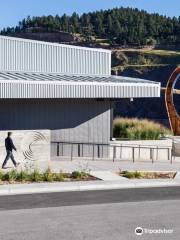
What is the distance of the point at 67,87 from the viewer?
25.3 m

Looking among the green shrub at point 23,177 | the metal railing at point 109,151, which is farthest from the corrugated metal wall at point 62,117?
the green shrub at point 23,177

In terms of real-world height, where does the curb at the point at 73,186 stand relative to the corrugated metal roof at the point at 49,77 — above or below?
below

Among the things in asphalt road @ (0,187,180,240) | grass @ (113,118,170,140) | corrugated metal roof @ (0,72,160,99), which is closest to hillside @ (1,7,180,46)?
grass @ (113,118,170,140)

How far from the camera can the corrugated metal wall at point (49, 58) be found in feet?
89.4

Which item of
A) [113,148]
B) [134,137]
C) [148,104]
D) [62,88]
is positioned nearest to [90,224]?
[62,88]

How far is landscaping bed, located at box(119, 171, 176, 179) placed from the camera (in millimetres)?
20219

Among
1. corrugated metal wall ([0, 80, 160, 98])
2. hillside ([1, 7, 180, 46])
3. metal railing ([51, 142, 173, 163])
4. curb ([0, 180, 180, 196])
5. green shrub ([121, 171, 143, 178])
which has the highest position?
hillside ([1, 7, 180, 46])

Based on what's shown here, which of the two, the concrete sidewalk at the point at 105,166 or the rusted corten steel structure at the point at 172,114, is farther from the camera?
the rusted corten steel structure at the point at 172,114

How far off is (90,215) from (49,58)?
1572 centimetres

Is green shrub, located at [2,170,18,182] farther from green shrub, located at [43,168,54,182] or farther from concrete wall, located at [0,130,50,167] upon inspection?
concrete wall, located at [0,130,50,167]

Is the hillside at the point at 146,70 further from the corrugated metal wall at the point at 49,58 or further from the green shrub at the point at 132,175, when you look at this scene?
the green shrub at the point at 132,175

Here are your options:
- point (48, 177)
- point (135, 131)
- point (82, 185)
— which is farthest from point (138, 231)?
point (135, 131)

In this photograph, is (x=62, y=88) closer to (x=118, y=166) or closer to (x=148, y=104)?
(x=118, y=166)

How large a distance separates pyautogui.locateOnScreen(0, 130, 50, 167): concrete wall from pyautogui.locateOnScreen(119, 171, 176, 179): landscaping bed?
4.06m
